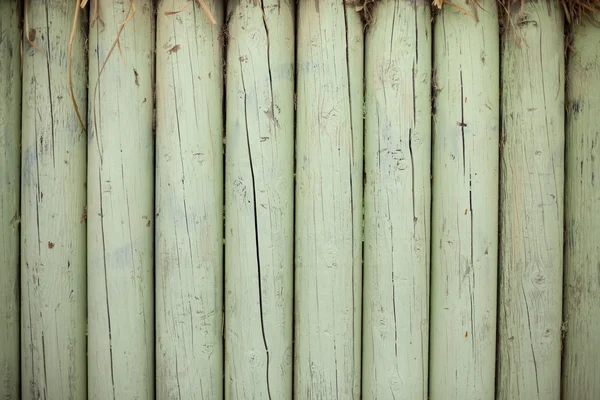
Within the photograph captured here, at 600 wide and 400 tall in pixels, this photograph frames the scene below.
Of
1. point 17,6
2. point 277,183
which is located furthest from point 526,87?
point 17,6

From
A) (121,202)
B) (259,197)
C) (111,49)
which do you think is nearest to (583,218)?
(259,197)

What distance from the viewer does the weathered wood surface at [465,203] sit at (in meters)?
2.47

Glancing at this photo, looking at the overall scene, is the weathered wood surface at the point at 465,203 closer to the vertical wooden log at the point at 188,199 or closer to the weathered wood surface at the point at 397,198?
the weathered wood surface at the point at 397,198

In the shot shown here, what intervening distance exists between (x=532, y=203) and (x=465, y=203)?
374 millimetres

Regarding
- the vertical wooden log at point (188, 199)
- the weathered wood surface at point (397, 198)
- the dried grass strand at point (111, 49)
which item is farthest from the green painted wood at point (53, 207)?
the weathered wood surface at point (397, 198)

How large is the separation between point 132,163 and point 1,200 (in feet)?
2.60

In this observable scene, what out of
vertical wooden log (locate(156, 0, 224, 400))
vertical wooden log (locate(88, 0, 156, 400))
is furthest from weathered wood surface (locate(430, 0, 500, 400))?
vertical wooden log (locate(88, 0, 156, 400))

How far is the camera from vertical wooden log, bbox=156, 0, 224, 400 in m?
2.46

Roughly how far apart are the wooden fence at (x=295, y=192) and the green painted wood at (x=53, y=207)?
0.01 metres

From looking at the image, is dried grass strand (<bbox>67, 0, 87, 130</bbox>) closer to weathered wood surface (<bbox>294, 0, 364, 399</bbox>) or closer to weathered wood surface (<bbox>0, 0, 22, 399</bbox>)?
weathered wood surface (<bbox>0, 0, 22, 399</bbox>)

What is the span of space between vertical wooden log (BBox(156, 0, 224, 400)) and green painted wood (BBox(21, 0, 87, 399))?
0.46 metres

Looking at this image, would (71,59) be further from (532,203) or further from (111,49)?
(532,203)

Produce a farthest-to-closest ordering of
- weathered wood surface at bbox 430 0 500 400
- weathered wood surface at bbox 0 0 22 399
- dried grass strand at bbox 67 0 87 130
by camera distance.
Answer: weathered wood surface at bbox 0 0 22 399, weathered wood surface at bbox 430 0 500 400, dried grass strand at bbox 67 0 87 130

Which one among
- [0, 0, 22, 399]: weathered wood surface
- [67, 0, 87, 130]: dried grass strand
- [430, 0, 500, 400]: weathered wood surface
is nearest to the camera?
[67, 0, 87, 130]: dried grass strand
